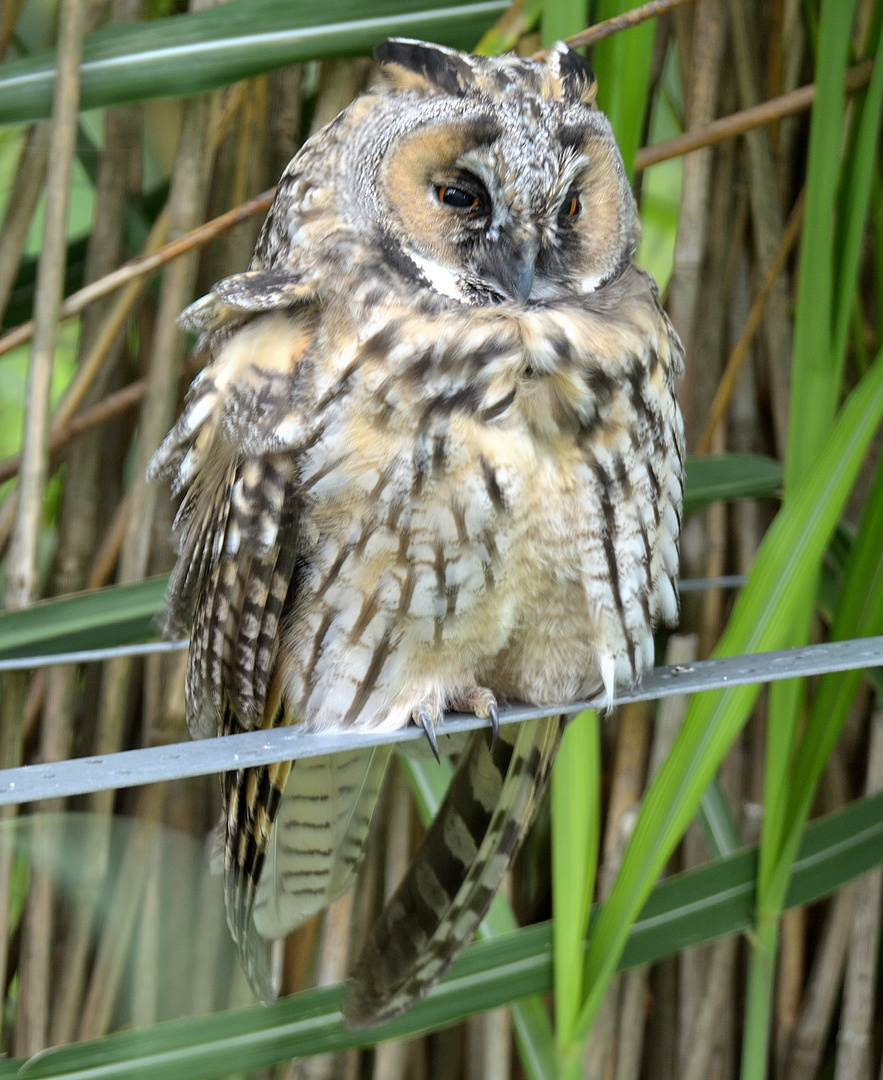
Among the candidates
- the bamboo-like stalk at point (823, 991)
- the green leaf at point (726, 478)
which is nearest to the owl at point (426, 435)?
the green leaf at point (726, 478)

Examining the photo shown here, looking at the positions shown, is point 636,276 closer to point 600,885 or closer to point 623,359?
point 623,359

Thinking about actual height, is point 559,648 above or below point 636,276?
below

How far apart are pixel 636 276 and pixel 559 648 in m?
Result: 0.37

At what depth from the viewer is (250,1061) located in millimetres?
1031

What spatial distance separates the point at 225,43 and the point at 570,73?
15.0 inches

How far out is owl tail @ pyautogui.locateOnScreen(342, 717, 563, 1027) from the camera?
3.43ft

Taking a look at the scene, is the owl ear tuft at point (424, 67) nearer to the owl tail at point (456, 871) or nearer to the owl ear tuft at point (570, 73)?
the owl ear tuft at point (570, 73)

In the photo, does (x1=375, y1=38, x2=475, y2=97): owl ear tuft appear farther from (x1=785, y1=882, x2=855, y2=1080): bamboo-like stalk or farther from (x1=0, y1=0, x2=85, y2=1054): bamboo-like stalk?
(x1=785, y1=882, x2=855, y2=1080): bamboo-like stalk

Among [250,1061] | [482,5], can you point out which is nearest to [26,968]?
[250,1061]

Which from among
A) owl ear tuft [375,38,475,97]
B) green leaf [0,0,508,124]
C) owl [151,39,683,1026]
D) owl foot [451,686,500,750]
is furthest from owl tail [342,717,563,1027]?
green leaf [0,0,508,124]

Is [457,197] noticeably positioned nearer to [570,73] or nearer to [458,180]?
[458,180]

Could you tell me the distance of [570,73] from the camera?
880mm

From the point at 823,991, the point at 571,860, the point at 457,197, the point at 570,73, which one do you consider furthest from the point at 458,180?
the point at 823,991

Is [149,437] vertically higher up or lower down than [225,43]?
lower down
